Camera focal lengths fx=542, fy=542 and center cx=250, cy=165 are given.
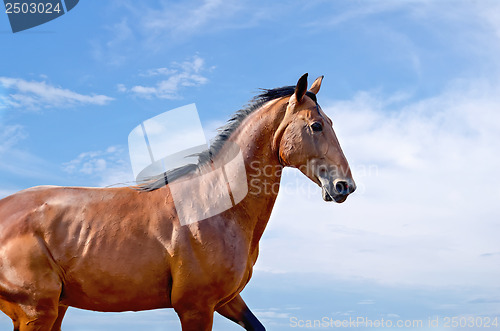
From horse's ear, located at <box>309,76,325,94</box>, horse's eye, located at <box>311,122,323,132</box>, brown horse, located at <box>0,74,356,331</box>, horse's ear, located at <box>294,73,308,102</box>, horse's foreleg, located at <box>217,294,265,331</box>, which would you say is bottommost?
horse's foreleg, located at <box>217,294,265,331</box>

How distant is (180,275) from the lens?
5.39m

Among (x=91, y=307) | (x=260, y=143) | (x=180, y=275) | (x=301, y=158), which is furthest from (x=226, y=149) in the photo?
(x=91, y=307)

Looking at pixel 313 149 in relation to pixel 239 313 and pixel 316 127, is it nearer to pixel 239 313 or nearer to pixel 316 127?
pixel 316 127

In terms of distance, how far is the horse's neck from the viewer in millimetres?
5754

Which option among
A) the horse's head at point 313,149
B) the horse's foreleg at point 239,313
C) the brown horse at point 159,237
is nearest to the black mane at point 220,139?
the brown horse at point 159,237

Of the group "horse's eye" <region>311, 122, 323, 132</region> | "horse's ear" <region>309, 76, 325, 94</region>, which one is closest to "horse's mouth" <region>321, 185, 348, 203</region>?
"horse's eye" <region>311, 122, 323, 132</region>

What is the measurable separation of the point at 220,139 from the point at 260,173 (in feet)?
2.13

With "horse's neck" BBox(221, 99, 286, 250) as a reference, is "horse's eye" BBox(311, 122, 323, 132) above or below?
above

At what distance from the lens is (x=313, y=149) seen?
5645 millimetres

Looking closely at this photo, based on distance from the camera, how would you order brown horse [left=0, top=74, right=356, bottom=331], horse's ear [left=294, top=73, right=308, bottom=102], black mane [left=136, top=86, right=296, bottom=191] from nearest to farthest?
brown horse [left=0, top=74, right=356, bottom=331], horse's ear [left=294, top=73, right=308, bottom=102], black mane [left=136, top=86, right=296, bottom=191]

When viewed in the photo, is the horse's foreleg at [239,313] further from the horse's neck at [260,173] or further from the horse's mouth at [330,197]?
the horse's mouth at [330,197]

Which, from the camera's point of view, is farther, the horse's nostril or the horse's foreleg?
the horse's foreleg

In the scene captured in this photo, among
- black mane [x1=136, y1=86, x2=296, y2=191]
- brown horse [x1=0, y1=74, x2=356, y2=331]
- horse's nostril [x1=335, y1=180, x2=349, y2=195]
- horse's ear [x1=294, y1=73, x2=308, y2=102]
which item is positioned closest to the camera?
brown horse [x1=0, y1=74, x2=356, y2=331]

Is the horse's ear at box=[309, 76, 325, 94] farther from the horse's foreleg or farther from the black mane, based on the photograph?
the horse's foreleg
